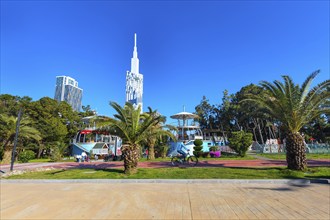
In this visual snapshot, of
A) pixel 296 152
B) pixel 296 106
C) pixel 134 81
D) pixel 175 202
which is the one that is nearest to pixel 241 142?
pixel 296 152

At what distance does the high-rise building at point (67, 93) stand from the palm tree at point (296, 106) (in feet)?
364

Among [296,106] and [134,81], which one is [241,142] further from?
[134,81]

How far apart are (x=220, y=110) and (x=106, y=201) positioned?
4588 cm

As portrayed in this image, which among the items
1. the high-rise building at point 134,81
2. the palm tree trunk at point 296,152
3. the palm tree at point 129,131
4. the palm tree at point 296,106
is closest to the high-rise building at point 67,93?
the high-rise building at point 134,81

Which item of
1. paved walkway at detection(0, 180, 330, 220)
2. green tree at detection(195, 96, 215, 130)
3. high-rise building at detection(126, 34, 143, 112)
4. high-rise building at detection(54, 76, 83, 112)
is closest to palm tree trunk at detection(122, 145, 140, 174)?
paved walkway at detection(0, 180, 330, 220)

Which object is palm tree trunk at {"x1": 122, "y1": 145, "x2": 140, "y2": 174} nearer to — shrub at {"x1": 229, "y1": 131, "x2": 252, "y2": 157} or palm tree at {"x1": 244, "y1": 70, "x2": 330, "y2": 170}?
palm tree at {"x1": 244, "y1": 70, "x2": 330, "y2": 170}

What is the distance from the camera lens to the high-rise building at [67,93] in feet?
370

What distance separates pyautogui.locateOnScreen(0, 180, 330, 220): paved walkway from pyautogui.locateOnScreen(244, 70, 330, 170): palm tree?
10.8ft

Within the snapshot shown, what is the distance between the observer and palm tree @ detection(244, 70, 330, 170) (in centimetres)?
1136

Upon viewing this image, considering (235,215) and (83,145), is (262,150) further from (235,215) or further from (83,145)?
(235,215)

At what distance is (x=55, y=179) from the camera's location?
10.6 m

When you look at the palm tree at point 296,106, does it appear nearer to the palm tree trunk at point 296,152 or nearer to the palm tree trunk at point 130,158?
the palm tree trunk at point 296,152

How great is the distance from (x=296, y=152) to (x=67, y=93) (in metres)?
118

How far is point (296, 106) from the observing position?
1150 cm
